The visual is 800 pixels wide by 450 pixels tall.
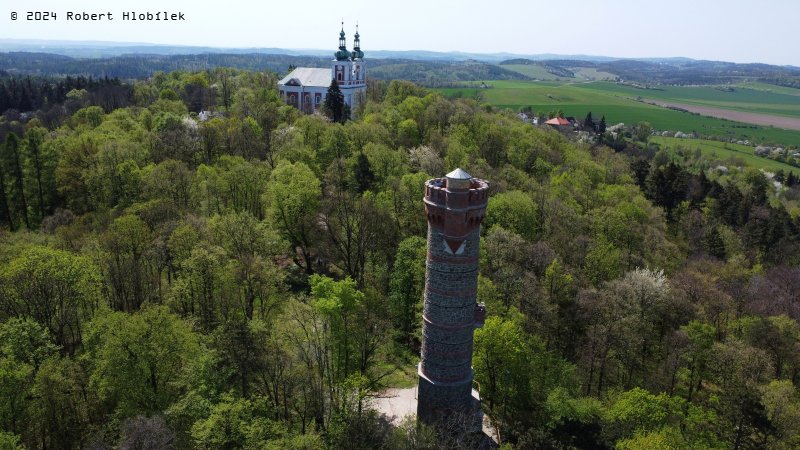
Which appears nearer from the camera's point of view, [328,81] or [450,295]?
[450,295]

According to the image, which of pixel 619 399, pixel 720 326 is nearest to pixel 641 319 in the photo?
pixel 720 326

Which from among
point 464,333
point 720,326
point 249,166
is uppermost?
point 249,166

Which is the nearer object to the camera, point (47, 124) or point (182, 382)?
point (182, 382)

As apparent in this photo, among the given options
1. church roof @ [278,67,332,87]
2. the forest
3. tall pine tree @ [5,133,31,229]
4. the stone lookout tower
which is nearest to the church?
church roof @ [278,67,332,87]

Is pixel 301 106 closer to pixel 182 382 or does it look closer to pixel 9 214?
pixel 9 214

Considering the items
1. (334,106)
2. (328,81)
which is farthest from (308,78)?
(334,106)

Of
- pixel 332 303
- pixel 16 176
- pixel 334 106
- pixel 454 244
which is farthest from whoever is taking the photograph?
pixel 334 106

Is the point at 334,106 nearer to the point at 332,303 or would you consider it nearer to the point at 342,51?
the point at 342,51
